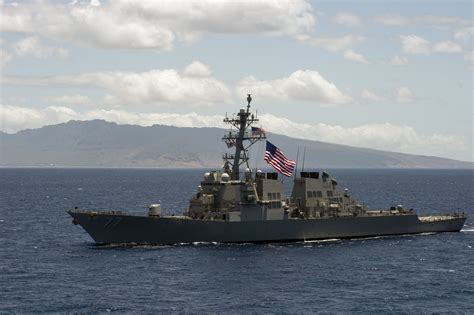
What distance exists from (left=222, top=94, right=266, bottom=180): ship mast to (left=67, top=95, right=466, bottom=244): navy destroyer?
83 mm

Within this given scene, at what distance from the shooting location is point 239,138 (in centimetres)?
6103

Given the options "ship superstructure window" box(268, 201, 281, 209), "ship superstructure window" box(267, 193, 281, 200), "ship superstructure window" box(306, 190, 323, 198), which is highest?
"ship superstructure window" box(306, 190, 323, 198)

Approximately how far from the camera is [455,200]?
124188 mm

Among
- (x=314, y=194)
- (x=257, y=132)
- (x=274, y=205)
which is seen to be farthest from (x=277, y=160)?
(x=314, y=194)

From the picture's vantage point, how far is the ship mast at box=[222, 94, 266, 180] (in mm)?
59781

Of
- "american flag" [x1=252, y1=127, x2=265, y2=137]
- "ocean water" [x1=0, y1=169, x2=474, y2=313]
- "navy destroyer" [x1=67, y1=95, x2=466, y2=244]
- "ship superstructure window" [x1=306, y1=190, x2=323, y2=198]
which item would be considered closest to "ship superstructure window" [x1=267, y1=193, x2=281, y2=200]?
"navy destroyer" [x1=67, y1=95, x2=466, y2=244]

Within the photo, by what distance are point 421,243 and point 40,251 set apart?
31.4 meters

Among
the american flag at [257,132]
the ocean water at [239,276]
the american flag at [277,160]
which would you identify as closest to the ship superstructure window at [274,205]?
the american flag at [277,160]

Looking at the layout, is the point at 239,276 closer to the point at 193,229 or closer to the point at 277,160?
the point at 193,229

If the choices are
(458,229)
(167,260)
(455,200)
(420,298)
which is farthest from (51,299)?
(455,200)

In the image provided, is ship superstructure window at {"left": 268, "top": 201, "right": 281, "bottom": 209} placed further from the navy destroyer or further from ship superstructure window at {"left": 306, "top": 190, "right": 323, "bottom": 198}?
ship superstructure window at {"left": 306, "top": 190, "right": 323, "bottom": 198}

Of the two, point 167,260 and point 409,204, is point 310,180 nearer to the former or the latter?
point 167,260

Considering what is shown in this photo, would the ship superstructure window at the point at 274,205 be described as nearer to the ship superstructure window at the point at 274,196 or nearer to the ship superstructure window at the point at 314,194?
the ship superstructure window at the point at 274,196

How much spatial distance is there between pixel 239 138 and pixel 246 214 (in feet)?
24.2
